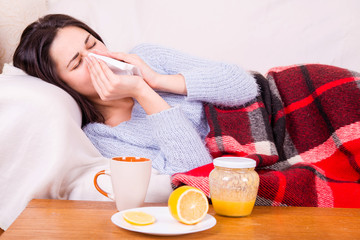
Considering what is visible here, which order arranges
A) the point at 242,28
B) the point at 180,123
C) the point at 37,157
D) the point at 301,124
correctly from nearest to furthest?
the point at 37,157, the point at 180,123, the point at 301,124, the point at 242,28

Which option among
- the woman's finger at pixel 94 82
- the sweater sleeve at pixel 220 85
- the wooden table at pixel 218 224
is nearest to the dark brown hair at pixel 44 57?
the woman's finger at pixel 94 82

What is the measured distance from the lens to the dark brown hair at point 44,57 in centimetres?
127

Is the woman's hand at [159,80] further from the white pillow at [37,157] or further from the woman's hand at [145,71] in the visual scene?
the white pillow at [37,157]

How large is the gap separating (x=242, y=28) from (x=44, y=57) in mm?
775

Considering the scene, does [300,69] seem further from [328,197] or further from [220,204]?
[220,204]

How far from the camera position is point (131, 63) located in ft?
4.16

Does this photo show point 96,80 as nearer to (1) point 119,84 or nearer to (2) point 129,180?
(1) point 119,84

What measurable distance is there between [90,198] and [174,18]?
→ 0.94m

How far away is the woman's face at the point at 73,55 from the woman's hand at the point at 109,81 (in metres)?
0.05

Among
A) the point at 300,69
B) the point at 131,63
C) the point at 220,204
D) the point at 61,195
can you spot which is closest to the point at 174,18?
the point at 131,63

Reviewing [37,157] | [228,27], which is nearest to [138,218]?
[37,157]

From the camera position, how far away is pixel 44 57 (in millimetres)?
1271

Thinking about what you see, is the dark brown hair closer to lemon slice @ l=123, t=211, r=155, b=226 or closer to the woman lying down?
the woman lying down

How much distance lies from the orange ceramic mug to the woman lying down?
438mm
